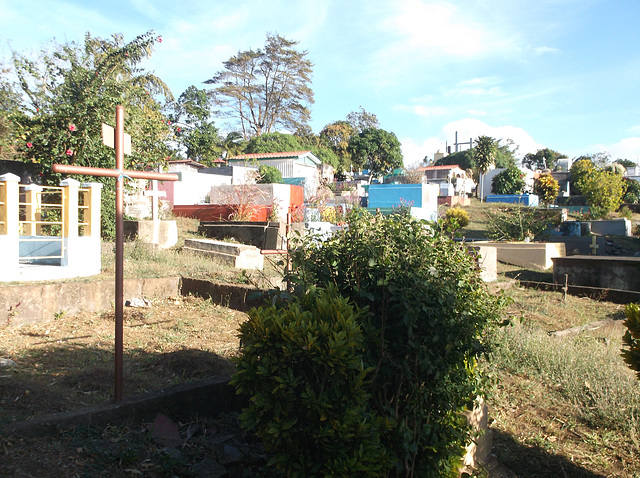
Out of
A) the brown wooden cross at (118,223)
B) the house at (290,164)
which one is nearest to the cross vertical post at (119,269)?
the brown wooden cross at (118,223)

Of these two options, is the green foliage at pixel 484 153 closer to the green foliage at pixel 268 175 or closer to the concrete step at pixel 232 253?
the green foliage at pixel 268 175

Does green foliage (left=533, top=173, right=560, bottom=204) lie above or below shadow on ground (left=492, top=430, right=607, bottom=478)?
above

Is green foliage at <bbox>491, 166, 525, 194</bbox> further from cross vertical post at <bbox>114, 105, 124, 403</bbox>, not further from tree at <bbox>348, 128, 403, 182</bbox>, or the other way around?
cross vertical post at <bbox>114, 105, 124, 403</bbox>

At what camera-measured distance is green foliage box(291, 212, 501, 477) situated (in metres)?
2.81

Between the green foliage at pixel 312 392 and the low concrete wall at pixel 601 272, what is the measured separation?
372 inches

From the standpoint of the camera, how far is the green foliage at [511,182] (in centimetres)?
4041

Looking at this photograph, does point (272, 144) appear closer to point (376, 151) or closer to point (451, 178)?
point (376, 151)

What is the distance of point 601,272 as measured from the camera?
1055 cm

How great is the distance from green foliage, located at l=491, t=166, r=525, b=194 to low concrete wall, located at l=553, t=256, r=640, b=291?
102ft

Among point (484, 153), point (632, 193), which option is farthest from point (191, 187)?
A: point (632, 193)

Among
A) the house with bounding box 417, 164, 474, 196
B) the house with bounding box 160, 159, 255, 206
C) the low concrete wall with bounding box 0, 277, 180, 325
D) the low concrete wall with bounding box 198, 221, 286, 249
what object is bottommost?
the low concrete wall with bounding box 0, 277, 180, 325

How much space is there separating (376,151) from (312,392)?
43386mm

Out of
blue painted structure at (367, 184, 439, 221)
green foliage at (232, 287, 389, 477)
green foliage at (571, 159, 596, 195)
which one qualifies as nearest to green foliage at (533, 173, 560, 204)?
green foliage at (571, 159, 596, 195)

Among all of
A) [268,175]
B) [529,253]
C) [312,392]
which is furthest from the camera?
[268,175]
